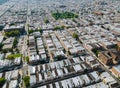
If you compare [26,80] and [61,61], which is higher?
[61,61]

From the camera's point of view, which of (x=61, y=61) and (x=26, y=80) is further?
(x=61, y=61)

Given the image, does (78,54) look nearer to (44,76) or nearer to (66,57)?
(66,57)

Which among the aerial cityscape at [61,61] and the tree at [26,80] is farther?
the aerial cityscape at [61,61]

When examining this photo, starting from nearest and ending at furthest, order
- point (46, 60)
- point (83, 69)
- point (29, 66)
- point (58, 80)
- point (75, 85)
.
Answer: point (75, 85) < point (58, 80) < point (83, 69) < point (29, 66) < point (46, 60)

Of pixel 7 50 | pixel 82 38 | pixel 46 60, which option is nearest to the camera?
pixel 46 60

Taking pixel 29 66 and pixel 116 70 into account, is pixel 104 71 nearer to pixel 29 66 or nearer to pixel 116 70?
pixel 116 70

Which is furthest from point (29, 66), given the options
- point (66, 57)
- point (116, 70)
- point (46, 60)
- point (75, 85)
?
point (116, 70)

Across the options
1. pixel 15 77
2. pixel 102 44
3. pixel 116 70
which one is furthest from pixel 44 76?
pixel 102 44

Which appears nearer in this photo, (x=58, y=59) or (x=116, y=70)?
(x=116, y=70)

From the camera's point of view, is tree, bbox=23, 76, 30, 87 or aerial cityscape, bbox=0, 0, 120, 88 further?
aerial cityscape, bbox=0, 0, 120, 88
